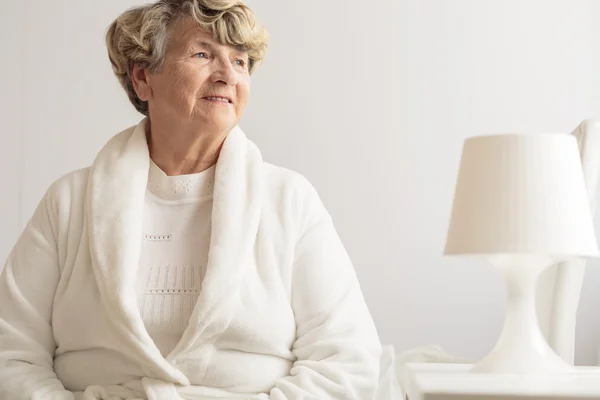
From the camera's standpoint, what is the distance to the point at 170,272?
1.88 m

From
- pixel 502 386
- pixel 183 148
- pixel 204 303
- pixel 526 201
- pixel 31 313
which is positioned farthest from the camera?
pixel 183 148

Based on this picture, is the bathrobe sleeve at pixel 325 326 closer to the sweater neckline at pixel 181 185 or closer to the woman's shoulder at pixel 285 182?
the woman's shoulder at pixel 285 182

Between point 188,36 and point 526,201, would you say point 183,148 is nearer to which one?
point 188,36

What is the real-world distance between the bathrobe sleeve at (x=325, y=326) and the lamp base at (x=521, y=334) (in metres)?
0.26

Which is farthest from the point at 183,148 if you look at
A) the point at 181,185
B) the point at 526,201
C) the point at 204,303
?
the point at 526,201

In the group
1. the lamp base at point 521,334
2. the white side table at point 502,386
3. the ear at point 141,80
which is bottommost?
the white side table at point 502,386

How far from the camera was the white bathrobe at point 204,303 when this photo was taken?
5.83 ft

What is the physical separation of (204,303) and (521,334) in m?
0.62

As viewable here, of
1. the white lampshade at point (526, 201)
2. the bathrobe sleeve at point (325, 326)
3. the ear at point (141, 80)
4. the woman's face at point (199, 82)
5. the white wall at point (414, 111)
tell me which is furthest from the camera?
the white wall at point (414, 111)

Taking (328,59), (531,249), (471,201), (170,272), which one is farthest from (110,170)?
(328,59)

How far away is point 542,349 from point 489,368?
0.33 ft

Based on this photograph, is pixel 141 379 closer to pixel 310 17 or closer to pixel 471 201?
pixel 471 201

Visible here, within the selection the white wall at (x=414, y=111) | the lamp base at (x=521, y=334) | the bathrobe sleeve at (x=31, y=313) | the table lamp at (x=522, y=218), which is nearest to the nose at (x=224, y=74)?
the bathrobe sleeve at (x=31, y=313)

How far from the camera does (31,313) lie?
188 cm
